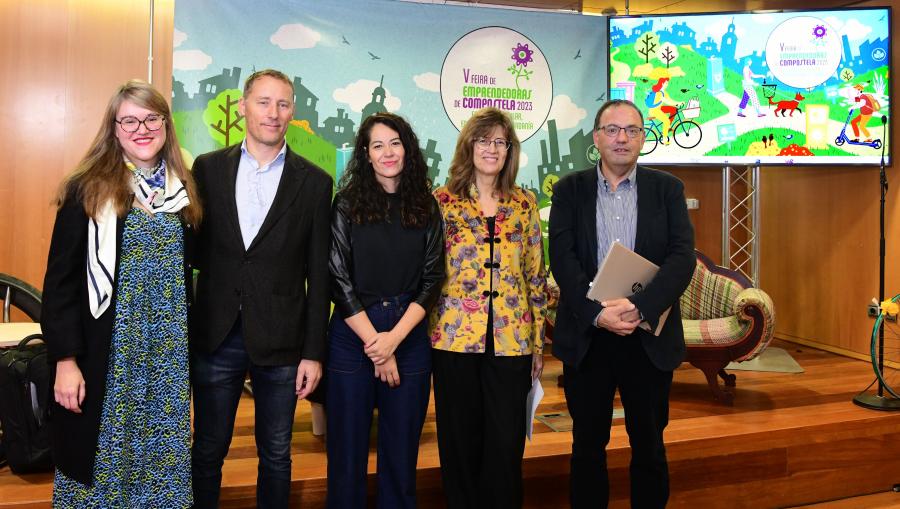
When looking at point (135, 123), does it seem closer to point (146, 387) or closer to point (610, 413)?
point (146, 387)

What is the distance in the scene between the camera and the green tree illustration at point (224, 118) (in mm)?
4660

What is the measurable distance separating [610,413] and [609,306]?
0.40 m

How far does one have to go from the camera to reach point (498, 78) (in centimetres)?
525

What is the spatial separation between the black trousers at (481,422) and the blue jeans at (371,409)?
3.7 inches

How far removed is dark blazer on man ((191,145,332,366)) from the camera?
2.17m

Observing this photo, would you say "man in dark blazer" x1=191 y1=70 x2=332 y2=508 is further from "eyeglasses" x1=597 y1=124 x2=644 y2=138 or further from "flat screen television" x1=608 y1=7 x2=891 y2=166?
"flat screen television" x1=608 y1=7 x2=891 y2=166

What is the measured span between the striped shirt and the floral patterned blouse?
0.91 ft

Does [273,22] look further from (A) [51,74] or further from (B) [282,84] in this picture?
(B) [282,84]

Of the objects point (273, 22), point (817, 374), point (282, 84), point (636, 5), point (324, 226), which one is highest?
point (636, 5)

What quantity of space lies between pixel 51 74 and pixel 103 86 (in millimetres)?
309

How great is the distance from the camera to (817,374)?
16.6 ft

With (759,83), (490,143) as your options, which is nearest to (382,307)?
(490,143)

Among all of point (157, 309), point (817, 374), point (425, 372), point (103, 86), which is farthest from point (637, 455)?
point (103, 86)

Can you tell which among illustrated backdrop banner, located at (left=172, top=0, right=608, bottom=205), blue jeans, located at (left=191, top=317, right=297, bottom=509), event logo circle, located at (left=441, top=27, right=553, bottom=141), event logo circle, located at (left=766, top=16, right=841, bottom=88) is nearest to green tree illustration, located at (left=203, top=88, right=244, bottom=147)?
illustrated backdrop banner, located at (left=172, top=0, right=608, bottom=205)
